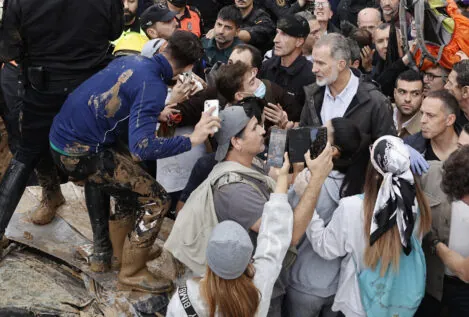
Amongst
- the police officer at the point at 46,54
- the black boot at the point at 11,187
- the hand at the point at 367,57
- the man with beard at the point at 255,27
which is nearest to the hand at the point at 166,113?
the police officer at the point at 46,54

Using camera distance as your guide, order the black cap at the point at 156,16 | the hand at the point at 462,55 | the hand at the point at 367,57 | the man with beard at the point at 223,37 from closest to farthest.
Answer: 1. the hand at the point at 462,55
2. the black cap at the point at 156,16
3. the man with beard at the point at 223,37
4. the hand at the point at 367,57

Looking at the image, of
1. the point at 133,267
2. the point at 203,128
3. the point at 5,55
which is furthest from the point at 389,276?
the point at 5,55

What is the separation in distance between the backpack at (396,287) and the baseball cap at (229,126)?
104 centimetres

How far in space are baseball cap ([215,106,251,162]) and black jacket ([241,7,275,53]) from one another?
3745 mm

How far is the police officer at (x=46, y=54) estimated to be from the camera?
3.76 m

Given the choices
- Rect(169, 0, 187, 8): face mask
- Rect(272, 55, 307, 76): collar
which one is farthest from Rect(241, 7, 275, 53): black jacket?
Rect(272, 55, 307, 76): collar

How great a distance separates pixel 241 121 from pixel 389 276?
1.18m

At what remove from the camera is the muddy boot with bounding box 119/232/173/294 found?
3.78m

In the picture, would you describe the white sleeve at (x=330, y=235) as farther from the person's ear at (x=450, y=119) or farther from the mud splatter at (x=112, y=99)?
the person's ear at (x=450, y=119)

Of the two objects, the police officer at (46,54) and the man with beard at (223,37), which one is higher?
the police officer at (46,54)

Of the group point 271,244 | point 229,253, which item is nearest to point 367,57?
point 271,244

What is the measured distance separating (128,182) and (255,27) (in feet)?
12.9

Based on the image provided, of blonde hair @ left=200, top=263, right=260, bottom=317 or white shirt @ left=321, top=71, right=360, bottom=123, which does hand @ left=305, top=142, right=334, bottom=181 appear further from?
white shirt @ left=321, top=71, right=360, bottom=123

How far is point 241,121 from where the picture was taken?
3.31 metres
